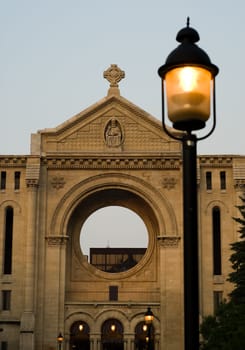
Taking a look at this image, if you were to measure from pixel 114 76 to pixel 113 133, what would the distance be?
449 centimetres

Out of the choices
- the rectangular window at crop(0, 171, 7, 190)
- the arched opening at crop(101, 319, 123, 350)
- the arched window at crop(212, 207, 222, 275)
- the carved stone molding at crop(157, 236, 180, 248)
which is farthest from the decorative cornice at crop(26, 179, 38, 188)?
the arched window at crop(212, 207, 222, 275)

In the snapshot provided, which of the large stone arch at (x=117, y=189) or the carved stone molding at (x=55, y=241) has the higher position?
the large stone arch at (x=117, y=189)

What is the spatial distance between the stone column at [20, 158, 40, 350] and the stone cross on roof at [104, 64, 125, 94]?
780 centimetres

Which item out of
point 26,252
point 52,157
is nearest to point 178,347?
point 26,252

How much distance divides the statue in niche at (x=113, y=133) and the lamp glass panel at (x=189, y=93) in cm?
4737

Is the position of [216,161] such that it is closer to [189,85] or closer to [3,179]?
[3,179]

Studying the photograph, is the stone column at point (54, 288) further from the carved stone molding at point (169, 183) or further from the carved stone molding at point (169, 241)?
the carved stone molding at point (169, 183)

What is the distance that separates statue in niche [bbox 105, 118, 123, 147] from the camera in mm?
53938

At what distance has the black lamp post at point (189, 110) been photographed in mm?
6414

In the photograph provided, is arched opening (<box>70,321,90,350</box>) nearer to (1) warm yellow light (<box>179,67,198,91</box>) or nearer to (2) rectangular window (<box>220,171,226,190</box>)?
(2) rectangular window (<box>220,171,226,190</box>)

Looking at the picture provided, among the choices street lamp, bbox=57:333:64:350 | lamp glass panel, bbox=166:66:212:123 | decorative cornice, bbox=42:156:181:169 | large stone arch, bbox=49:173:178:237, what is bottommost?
street lamp, bbox=57:333:64:350

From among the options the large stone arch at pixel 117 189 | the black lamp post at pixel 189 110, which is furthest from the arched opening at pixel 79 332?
the black lamp post at pixel 189 110

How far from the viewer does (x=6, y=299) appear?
52.5 meters

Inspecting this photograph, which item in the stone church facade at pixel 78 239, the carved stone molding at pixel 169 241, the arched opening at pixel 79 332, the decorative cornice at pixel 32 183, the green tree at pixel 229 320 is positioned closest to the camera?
the green tree at pixel 229 320
